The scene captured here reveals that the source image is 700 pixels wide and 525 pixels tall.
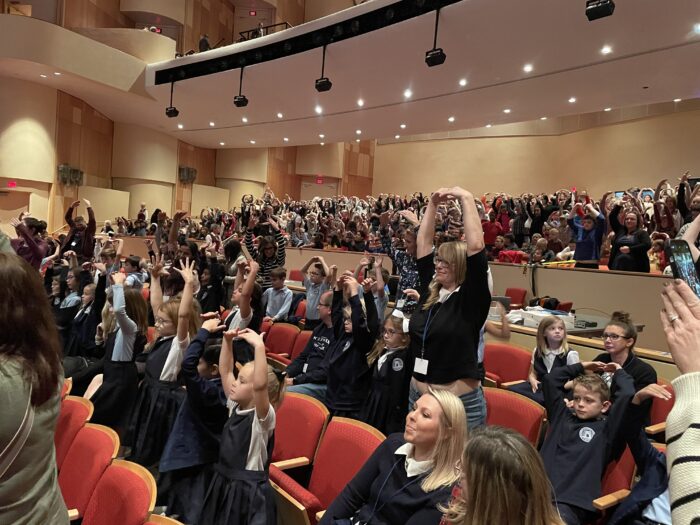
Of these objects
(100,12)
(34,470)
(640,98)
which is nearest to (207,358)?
(34,470)

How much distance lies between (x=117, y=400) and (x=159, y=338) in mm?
489

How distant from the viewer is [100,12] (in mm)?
15609

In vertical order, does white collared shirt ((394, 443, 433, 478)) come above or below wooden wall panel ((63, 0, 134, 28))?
below

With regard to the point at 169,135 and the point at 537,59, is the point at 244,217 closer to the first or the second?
the point at 537,59

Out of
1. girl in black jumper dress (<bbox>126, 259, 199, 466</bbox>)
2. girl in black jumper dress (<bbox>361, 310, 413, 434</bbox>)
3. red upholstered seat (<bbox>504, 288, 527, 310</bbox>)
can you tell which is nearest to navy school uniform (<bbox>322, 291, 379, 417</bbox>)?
girl in black jumper dress (<bbox>361, 310, 413, 434</bbox>)

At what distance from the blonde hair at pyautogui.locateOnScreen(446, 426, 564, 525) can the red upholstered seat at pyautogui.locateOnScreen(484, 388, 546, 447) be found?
5.21 ft

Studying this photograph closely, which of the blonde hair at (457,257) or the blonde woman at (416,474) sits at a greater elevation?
the blonde hair at (457,257)

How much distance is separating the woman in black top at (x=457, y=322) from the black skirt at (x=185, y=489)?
106cm

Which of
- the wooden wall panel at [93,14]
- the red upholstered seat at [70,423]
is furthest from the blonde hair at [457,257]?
the wooden wall panel at [93,14]

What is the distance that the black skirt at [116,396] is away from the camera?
335cm

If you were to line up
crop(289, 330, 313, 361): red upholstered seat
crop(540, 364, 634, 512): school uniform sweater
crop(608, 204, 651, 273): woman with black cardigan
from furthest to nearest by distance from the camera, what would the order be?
1. crop(608, 204, 651, 273): woman with black cardigan
2. crop(289, 330, 313, 361): red upholstered seat
3. crop(540, 364, 634, 512): school uniform sweater

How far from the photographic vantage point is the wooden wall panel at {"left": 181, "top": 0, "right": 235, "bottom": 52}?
57.1 ft

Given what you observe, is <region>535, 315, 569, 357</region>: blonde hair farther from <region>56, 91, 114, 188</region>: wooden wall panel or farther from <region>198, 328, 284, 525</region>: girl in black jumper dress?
<region>56, 91, 114, 188</region>: wooden wall panel

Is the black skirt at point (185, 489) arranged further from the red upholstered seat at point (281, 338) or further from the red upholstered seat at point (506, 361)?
the red upholstered seat at point (506, 361)
